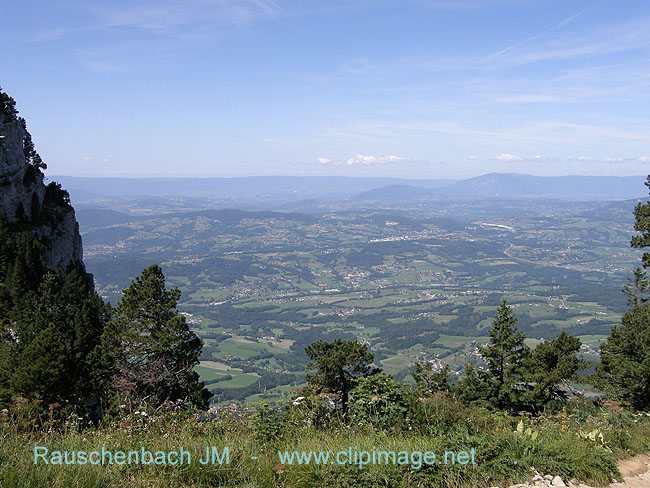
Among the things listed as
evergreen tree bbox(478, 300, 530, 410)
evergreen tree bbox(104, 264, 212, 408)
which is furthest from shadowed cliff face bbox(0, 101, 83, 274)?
evergreen tree bbox(478, 300, 530, 410)

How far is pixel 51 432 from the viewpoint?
4.67 m

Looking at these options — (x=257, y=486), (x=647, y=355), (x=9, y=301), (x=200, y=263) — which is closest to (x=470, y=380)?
(x=647, y=355)

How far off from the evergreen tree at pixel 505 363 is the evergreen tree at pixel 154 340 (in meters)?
11.6

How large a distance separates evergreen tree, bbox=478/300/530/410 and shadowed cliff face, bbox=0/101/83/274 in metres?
35.0

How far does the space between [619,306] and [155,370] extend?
135914 millimetres

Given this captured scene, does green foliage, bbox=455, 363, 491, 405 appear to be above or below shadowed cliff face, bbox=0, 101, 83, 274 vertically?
below

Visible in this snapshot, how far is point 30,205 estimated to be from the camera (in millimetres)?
37562

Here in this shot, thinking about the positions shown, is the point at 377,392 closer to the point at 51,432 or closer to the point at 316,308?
the point at 51,432

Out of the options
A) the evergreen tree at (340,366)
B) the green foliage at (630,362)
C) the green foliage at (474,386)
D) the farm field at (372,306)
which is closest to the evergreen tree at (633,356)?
the green foliage at (630,362)

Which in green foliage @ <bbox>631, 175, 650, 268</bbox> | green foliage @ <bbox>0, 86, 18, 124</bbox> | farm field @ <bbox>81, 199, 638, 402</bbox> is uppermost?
green foliage @ <bbox>0, 86, 18, 124</bbox>

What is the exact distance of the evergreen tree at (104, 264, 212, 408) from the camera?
49.4ft

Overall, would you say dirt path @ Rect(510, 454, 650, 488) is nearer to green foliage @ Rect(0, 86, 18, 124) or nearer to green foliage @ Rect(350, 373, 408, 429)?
green foliage @ Rect(350, 373, 408, 429)

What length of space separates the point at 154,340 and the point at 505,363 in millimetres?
14187

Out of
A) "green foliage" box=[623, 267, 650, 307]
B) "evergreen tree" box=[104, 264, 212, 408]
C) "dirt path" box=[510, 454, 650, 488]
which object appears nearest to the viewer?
"dirt path" box=[510, 454, 650, 488]
